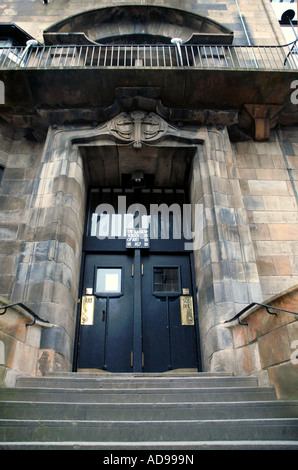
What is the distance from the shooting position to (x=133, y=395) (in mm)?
3662

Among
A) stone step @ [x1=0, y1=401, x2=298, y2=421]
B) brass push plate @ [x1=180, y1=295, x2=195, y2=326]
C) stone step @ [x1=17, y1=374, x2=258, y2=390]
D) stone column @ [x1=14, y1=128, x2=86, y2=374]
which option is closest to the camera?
stone step @ [x1=0, y1=401, x2=298, y2=421]

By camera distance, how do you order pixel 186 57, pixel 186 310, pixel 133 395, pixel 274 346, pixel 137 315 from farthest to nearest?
pixel 186 57 < pixel 186 310 < pixel 137 315 < pixel 274 346 < pixel 133 395

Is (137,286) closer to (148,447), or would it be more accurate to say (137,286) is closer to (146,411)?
(146,411)

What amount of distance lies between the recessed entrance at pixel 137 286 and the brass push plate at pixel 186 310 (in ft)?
0.07

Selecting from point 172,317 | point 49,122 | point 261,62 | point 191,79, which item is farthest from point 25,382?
point 261,62

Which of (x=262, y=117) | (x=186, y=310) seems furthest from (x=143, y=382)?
(x=262, y=117)

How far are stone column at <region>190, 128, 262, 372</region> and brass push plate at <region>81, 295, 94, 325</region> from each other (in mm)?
2197

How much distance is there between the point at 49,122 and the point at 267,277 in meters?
6.03

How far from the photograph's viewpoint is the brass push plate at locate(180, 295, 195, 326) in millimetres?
6621

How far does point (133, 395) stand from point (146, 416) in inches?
21.5

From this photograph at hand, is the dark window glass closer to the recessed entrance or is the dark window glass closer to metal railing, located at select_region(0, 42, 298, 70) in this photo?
the recessed entrance

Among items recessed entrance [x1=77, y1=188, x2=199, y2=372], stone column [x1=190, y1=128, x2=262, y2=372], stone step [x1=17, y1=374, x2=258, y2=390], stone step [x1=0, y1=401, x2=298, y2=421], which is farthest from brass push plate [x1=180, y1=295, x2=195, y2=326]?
stone step [x1=0, y1=401, x2=298, y2=421]

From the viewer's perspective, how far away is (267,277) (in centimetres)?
629
